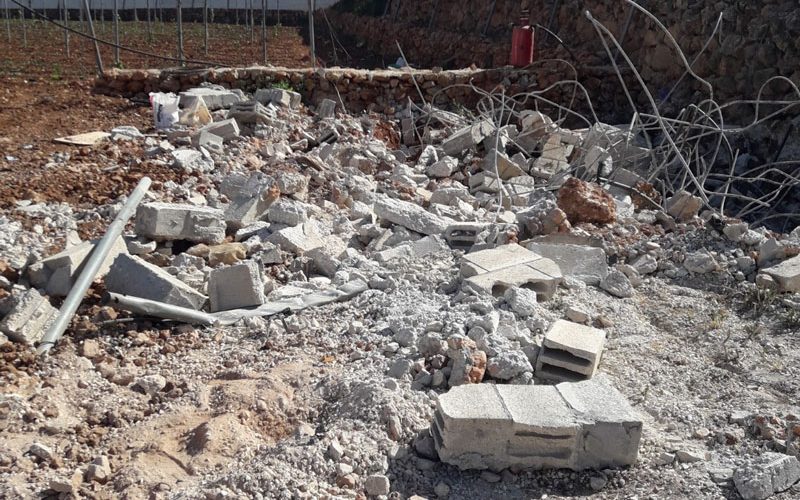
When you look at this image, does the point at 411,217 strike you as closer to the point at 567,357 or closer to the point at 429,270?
the point at 429,270

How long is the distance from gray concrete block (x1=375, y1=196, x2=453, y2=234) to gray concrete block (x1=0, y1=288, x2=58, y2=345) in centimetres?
288

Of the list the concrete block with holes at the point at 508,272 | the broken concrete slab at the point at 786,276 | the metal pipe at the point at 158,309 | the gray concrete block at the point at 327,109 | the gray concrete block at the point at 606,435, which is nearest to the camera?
the gray concrete block at the point at 606,435

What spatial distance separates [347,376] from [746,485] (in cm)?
204

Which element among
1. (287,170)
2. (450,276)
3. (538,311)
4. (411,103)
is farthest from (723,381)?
(411,103)

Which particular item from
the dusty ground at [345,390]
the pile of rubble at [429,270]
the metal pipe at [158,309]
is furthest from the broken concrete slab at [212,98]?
the metal pipe at [158,309]

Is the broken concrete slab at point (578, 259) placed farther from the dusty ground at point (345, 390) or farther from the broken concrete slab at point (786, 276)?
the broken concrete slab at point (786, 276)

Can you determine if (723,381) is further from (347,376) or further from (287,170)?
(287,170)

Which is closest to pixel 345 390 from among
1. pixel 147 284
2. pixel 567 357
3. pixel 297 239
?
pixel 567 357

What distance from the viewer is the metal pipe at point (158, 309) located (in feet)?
15.6

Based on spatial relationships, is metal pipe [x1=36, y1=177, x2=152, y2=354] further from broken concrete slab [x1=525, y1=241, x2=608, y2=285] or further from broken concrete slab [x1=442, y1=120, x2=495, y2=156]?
broken concrete slab [x1=442, y1=120, x2=495, y2=156]

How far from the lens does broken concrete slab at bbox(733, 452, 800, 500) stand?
3391mm

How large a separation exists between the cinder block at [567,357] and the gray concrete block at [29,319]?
9.74 feet

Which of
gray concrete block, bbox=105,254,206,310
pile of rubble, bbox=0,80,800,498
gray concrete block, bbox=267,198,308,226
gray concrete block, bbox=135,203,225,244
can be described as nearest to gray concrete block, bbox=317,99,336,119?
pile of rubble, bbox=0,80,800,498

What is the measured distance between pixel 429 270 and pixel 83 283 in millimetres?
2418
